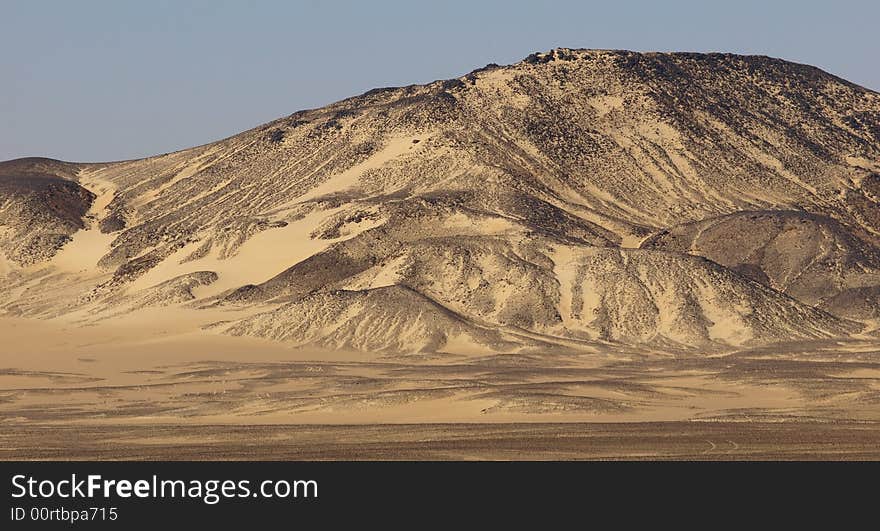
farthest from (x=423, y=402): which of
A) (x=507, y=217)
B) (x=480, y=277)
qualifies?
(x=507, y=217)

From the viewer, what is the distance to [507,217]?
12512 cm

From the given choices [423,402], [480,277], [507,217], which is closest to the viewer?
[423,402]

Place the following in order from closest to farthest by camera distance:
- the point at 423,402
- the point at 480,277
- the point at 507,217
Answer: the point at 423,402
the point at 480,277
the point at 507,217

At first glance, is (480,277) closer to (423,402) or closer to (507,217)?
(507,217)

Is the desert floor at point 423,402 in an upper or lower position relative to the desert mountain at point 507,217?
lower

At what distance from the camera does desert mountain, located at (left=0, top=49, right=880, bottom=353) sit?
10306 centimetres

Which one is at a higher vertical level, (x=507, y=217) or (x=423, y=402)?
(x=507, y=217)

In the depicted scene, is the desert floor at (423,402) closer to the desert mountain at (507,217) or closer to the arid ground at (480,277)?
the arid ground at (480,277)

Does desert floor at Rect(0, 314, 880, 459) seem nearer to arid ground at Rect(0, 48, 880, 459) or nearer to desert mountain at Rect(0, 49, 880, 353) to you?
arid ground at Rect(0, 48, 880, 459)

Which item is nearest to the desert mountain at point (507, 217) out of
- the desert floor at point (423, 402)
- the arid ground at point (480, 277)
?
the arid ground at point (480, 277)

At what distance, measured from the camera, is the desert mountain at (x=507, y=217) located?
103 m

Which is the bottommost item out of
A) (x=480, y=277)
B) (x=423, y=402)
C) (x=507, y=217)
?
(x=423, y=402)

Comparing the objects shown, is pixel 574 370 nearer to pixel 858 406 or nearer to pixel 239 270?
pixel 858 406

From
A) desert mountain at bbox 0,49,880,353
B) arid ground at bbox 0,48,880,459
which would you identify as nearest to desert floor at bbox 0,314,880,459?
arid ground at bbox 0,48,880,459
